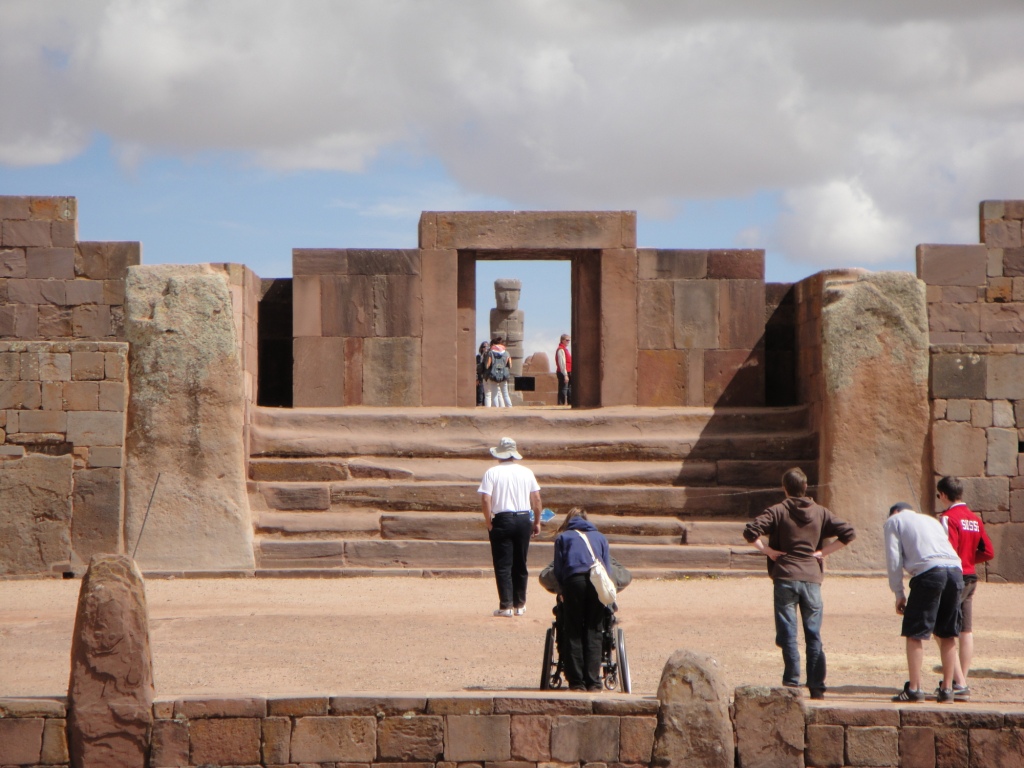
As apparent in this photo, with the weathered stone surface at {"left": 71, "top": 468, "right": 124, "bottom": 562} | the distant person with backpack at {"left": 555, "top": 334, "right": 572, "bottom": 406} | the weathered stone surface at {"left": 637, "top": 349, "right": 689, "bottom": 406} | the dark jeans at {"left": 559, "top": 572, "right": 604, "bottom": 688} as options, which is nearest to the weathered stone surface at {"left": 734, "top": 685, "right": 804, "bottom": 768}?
the dark jeans at {"left": 559, "top": 572, "right": 604, "bottom": 688}

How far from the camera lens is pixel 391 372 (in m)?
16.1

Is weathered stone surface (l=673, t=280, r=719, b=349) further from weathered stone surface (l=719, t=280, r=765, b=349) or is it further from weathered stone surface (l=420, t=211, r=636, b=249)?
weathered stone surface (l=420, t=211, r=636, b=249)

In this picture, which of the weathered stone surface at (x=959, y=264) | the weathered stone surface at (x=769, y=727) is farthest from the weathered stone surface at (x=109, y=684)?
the weathered stone surface at (x=959, y=264)

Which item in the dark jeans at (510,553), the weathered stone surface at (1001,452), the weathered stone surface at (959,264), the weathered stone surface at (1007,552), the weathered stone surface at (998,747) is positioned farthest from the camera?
the weathered stone surface at (959,264)

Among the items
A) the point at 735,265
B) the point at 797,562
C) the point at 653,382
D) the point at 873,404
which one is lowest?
the point at 797,562

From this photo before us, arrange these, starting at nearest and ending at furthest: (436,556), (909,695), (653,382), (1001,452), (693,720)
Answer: (693,720) → (909,695) → (436,556) → (1001,452) → (653,382)

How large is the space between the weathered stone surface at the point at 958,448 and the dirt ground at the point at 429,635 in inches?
46.8

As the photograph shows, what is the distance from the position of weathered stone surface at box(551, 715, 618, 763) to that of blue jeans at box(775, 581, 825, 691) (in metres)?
1.50

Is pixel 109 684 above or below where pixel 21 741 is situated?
above

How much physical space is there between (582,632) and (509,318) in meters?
24.5

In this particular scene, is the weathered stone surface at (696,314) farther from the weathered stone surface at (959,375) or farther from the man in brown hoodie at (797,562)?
the man in brown hoodie at (797,562)

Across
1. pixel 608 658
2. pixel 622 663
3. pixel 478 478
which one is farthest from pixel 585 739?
pixel 478 478

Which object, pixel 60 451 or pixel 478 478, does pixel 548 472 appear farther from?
pixel 60 451

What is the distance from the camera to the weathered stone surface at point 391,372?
16.1 meters
